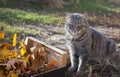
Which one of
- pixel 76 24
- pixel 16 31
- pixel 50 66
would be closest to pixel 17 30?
pixel 16 31

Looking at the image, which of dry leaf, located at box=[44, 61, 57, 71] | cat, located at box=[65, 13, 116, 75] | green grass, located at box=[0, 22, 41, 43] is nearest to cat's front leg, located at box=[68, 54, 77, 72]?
cat, located at box=[65, 13, 116, 75]

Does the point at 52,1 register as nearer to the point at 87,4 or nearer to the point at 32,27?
the point at 87,4

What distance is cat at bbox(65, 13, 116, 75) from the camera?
5.01m

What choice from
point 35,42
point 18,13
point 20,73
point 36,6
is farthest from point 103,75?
point 36,6

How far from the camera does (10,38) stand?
22.7ft

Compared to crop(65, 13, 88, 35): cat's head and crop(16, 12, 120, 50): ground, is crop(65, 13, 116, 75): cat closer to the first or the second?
crop(65, 13, 88, 35): cat's head

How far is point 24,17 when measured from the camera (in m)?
9.30

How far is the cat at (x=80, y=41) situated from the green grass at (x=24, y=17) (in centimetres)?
358

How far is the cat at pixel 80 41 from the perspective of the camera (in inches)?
197

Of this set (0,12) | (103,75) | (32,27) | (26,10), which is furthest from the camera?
(26,10)

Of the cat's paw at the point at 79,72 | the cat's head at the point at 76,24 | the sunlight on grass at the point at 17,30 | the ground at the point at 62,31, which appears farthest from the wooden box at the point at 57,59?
the sunlight on grass at the point at 17,30

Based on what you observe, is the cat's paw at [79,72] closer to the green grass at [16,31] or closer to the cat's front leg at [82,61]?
the cat's front leg at [82,61]

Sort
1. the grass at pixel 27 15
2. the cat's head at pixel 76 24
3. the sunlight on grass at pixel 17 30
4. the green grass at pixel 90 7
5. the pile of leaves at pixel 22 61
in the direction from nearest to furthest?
the pile of leaves at pixel 22 61
the cat's head at pixel 76 24
the sunlight on grass at pixel 17 30
the grass at pixel 27 15
the green grass at pixel 90 7

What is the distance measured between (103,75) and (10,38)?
101 inches
